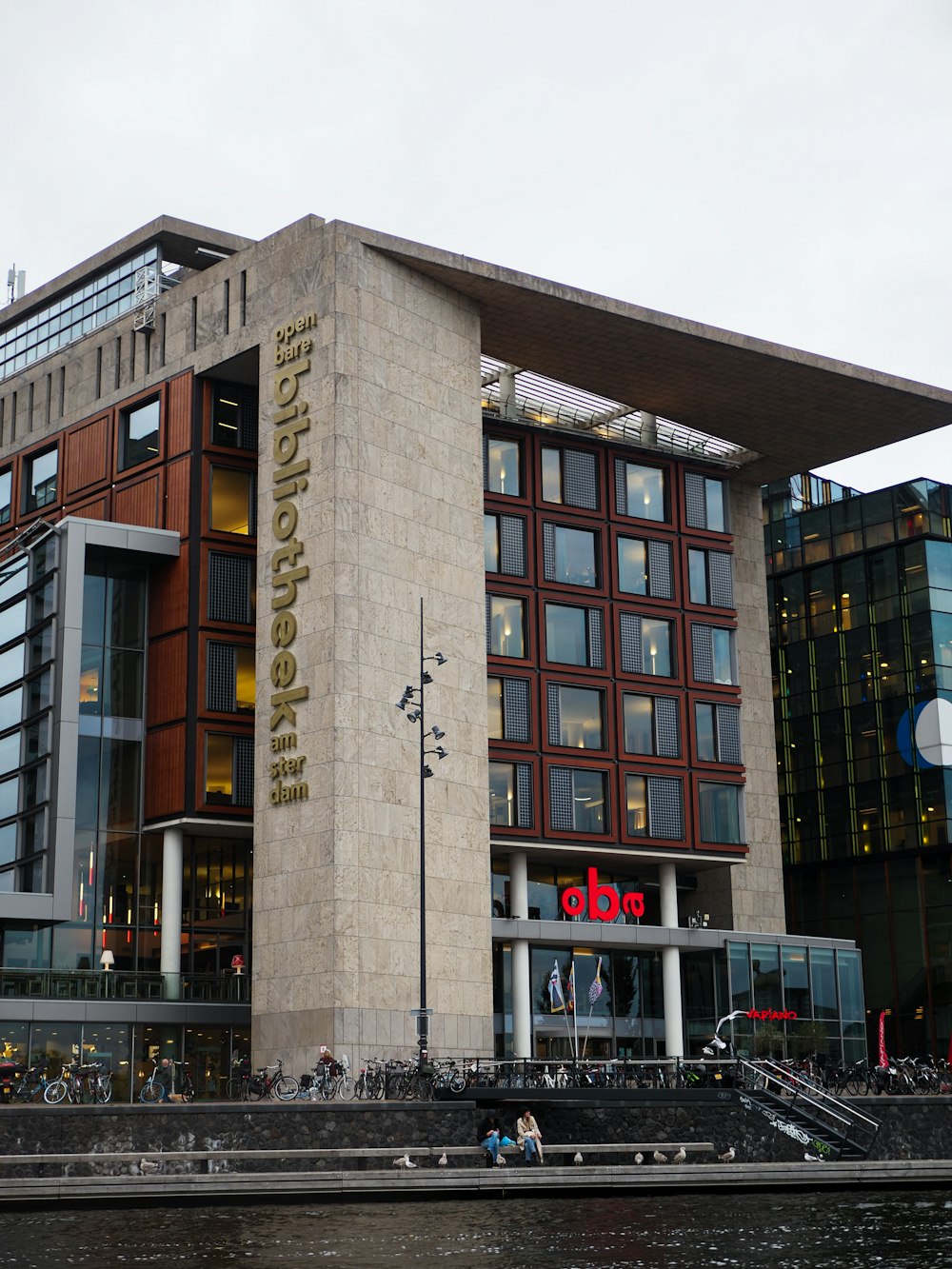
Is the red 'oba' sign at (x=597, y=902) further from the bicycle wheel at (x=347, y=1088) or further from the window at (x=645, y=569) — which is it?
the bicycle wheel at (x=347, y=1088)

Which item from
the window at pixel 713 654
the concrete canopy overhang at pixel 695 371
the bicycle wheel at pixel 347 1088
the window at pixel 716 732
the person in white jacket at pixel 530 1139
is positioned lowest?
the person in white jacket at pixel 530 1139

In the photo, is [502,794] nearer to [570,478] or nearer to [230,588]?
[230,588]

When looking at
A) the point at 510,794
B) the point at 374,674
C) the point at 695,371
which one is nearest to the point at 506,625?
the point at 510,794

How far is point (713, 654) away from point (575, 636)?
7.57m

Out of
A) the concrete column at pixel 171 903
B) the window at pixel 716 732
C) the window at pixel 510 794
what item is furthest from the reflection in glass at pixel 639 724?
the concrete column at pixel 171 903

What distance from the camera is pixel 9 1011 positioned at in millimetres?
54375

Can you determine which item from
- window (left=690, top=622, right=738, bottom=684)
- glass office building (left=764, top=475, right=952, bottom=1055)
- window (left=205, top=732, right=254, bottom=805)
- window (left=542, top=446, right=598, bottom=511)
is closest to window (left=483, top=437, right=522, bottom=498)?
window (left=542, top=446, right=598, bottom=511)

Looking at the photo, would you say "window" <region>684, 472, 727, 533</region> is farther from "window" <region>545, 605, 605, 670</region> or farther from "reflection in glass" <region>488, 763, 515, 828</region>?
"reflection in glass" <region>488, 763, 515, 828</region>

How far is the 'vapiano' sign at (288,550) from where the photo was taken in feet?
193

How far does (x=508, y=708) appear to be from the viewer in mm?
70438

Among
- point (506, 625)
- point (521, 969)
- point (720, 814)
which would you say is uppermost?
point (506, 625)

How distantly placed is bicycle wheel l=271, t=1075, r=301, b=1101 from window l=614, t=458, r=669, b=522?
108ft

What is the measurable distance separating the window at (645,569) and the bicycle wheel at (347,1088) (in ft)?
95.2

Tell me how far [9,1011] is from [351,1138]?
1506cm
